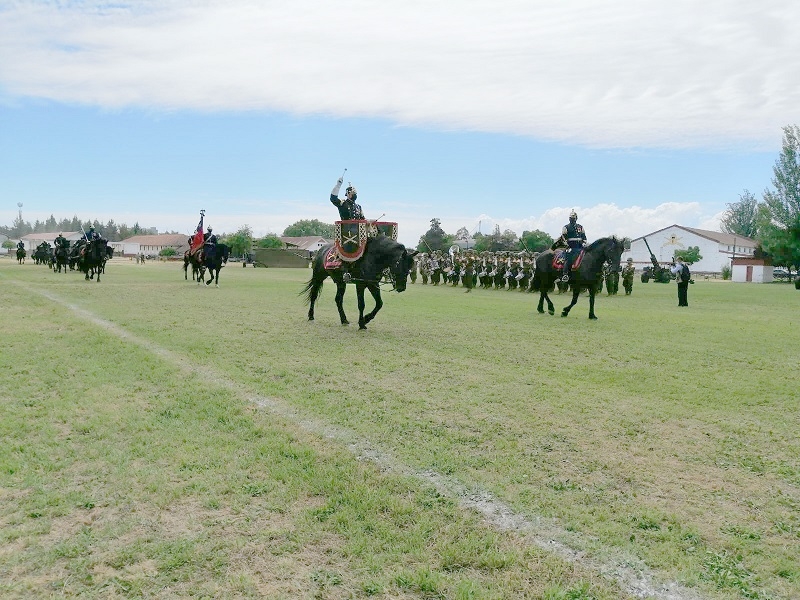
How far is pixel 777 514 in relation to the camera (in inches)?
169

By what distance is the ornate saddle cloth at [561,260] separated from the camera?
17609 millimetres

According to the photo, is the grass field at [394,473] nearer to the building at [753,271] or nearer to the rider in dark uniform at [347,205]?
the rider in dark uniform at [347,205]

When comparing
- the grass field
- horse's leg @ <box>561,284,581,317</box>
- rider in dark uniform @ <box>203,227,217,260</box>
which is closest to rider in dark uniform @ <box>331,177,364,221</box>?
the grass field

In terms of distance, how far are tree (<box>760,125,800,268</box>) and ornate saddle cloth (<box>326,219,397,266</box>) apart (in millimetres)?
59651

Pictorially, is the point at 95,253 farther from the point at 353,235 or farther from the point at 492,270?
the point at 353,235

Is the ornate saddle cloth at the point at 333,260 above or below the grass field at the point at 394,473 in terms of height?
above

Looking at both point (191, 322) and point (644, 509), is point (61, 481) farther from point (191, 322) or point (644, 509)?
point (191, 322)

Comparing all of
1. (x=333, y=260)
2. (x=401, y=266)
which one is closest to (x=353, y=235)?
(x=333, y=260)

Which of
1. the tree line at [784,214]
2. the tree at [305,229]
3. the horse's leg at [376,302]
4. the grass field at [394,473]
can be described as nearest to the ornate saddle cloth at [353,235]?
the horse's leg at [376,302]

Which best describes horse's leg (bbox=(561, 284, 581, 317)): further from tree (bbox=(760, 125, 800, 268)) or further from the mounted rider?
tree (bbox=(760, 125, 800, 268))

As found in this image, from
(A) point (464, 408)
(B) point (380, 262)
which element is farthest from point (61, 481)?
(B) point (380, 262)

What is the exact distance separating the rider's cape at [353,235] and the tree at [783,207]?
5966cm

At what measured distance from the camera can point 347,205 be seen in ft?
44.5

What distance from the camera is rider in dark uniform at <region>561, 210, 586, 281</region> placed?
1783cm
